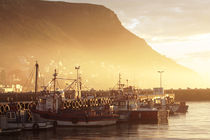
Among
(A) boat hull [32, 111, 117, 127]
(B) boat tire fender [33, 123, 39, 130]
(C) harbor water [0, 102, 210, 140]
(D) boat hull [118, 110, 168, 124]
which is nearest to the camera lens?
(C) harbor water [0, 102, 210, 140]

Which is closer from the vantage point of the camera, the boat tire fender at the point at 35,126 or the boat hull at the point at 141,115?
the boat tire fender at the point at 35,126

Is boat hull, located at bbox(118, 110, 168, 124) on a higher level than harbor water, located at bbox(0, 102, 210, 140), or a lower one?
higher

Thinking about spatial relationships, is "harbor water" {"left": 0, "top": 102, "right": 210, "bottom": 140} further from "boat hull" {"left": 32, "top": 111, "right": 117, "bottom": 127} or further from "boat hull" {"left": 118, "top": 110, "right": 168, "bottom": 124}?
"boat hull" {"left": 118, "top": 110, "right": 168, "bottom": 124}

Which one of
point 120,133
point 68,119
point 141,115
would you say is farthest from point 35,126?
point 141,115

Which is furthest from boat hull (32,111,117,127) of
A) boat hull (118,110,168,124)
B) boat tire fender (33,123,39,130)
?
boat hull (118,110,168,124)

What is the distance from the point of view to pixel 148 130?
69688 millimetres

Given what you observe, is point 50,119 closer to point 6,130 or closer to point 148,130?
point 6,130

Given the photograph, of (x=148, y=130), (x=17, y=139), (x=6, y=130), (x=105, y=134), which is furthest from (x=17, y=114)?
(x=148, y=130)

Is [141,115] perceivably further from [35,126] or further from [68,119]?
[35,126]

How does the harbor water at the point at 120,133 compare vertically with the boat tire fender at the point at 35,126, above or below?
below

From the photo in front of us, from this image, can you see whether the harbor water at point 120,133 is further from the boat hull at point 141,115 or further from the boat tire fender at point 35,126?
the boat hull at point 141,115

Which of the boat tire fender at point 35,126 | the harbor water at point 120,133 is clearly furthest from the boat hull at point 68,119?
the boat tire fender at point 35,126

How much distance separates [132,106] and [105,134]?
2567 cm

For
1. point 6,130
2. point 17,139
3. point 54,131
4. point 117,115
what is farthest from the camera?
point 117,115
